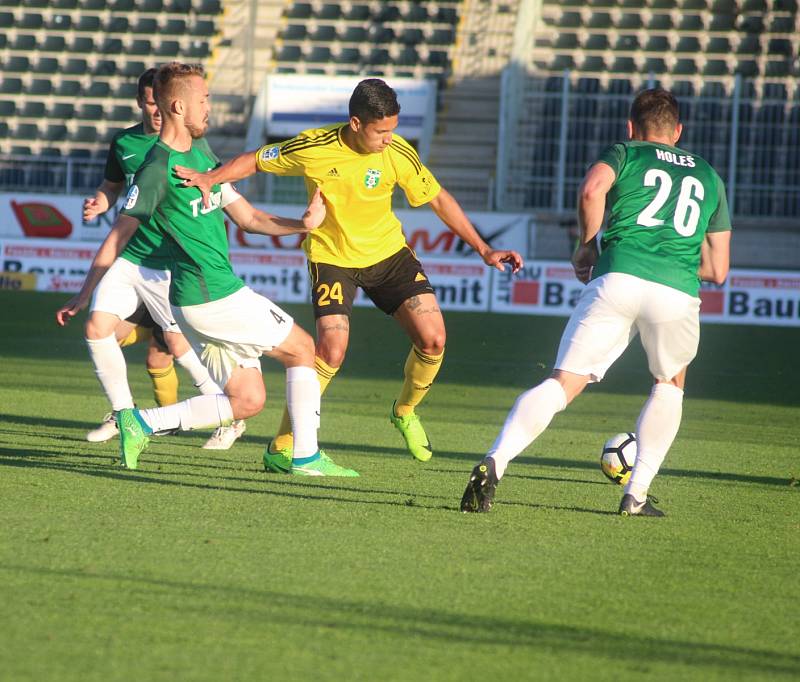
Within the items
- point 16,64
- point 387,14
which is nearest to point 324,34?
point 387,14

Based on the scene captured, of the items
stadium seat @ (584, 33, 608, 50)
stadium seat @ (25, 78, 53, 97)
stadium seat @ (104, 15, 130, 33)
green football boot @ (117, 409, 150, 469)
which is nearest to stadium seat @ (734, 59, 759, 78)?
stadium seat @ (584, 33, 608, 50)

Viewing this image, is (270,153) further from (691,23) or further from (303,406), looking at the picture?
(691,23)

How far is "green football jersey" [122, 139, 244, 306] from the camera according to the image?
242 inches

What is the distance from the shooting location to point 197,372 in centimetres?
813

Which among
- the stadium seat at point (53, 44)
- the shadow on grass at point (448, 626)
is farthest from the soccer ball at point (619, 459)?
the stadium seat at point (53, 44)

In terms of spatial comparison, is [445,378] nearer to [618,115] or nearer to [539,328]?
[539,328]

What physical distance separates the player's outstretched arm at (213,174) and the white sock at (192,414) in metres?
0.95

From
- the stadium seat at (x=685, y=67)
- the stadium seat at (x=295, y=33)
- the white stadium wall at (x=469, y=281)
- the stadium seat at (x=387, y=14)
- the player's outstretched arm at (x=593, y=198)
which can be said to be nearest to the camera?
the player's outstretched arm at (x=593, y=198)

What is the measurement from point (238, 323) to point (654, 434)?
1.96m

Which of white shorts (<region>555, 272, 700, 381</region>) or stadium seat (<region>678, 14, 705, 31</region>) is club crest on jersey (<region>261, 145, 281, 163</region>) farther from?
stadium seat (<region>678, 14, 705, 31</region>)

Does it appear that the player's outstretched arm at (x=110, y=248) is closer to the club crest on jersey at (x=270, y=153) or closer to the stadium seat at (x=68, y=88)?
the club crest on jersey at (x=270, y=153)

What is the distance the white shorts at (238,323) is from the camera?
6211mm

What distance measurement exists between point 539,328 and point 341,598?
1496 cm

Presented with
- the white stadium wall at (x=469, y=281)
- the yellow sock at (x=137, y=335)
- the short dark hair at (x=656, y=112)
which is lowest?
the white stadium wall at (x=469, y=281)
